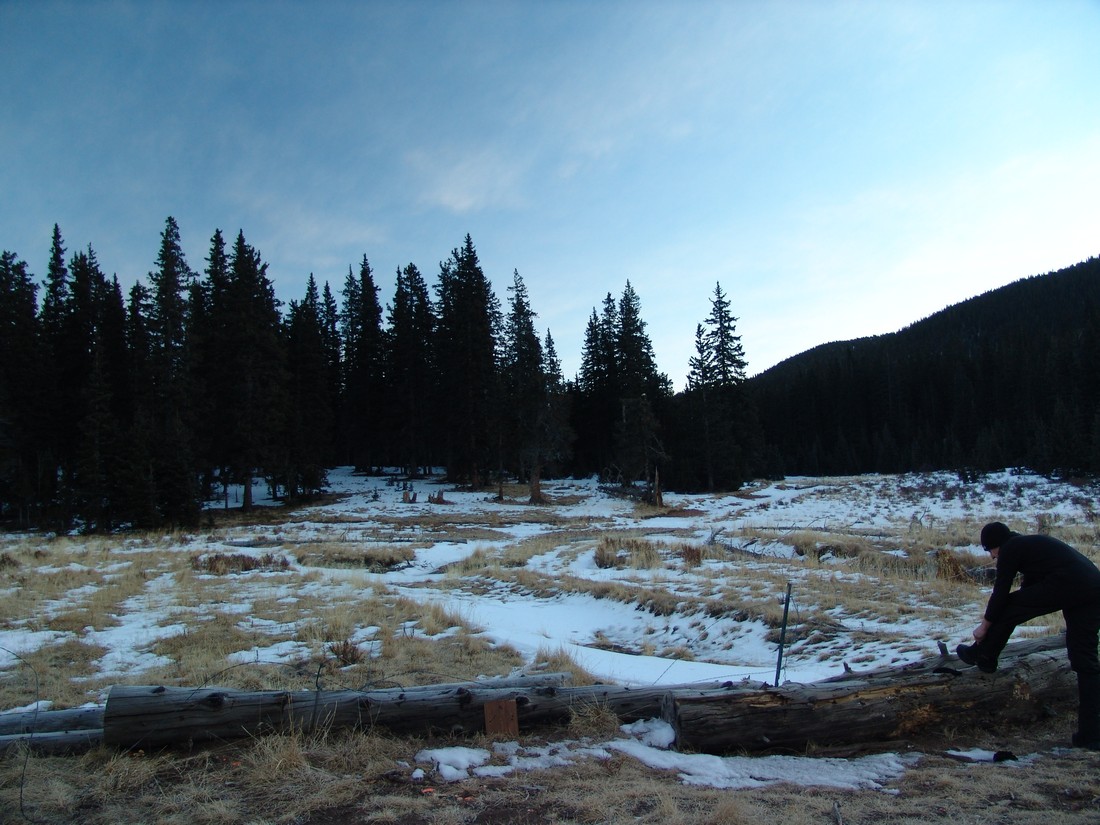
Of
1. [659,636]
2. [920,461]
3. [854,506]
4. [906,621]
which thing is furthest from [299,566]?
[920,461]

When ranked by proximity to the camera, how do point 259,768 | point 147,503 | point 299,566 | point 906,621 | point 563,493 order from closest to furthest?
1. point 259,768
2. point 906,621
3. point 299,566
4. point 147,503
5. point 563,493

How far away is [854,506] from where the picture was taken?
34500mm

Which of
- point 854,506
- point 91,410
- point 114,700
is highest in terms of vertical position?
point 91,410

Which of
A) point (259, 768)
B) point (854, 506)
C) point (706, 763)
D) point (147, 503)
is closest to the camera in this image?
point (259, 768)

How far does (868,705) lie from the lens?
5.12 metres

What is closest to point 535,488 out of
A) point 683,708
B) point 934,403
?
point 683,708

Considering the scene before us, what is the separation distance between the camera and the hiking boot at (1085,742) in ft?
15.8

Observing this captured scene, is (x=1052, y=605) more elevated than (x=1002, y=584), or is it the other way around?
(x=1002, y=584)

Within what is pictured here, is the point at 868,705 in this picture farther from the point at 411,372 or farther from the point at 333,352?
the point at 333,352

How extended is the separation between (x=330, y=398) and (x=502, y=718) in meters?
54.0

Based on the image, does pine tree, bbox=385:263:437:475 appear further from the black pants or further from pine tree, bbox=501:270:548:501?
the black pants

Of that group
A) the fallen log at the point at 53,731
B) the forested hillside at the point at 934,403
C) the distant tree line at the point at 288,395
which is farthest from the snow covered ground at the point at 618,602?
the forested hillside at the point at 934,403

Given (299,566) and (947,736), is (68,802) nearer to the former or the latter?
(947,736)

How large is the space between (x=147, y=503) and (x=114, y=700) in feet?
94.4
